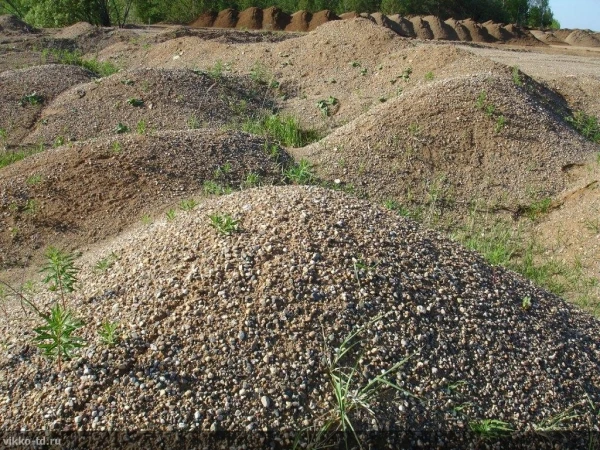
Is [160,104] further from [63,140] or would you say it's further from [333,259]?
[333,259]

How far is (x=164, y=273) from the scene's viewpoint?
3445 mm

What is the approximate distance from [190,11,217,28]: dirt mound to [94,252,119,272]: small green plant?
24615 mm

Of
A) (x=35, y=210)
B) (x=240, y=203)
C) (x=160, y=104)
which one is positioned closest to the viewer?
(x=240, y=203)

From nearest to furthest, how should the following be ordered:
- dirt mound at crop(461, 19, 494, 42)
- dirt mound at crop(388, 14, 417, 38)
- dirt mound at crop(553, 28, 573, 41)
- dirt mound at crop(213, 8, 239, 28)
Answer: dirt mound at crop(388, 14, 417, 38)
dirt mound at crop(213, 8, 239, 28)
dirt mound at crop(461, 19, 494, 42)
dirt mound at crop(553, 28, 573, 41)

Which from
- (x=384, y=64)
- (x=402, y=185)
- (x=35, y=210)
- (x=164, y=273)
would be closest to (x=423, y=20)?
(x=384, y=64)

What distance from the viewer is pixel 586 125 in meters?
9.05

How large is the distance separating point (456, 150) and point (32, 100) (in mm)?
6876

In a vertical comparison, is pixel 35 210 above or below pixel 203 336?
below

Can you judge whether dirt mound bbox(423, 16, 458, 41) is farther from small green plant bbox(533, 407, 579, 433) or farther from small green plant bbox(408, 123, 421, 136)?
small green plant bbox(533, 407, 579, 433)

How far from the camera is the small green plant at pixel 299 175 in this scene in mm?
Result: 6160

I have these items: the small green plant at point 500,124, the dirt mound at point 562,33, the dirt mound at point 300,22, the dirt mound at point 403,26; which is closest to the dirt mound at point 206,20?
the dirt mound at point 300,22

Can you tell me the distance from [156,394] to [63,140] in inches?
257

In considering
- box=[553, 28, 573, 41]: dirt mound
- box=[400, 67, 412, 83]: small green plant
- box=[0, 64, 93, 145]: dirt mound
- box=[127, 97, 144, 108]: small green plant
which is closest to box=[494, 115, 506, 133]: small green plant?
box=[400, 67, 412, 83]: small green plant

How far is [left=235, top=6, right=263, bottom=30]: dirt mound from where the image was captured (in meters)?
25.9
